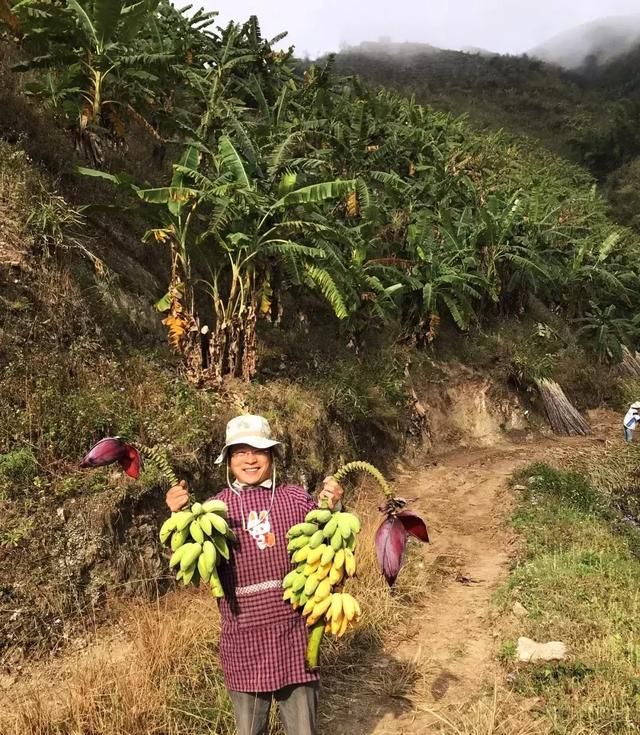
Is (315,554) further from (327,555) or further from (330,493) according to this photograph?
(330,493)

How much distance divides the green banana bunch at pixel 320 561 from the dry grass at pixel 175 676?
1.30 metres

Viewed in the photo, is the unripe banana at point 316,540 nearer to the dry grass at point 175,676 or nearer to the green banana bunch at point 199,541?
the green banana bunch at point 199,541

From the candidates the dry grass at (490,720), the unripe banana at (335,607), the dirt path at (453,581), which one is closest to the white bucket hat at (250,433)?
the unripe banana at (335,607)

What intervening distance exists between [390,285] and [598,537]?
5.84m

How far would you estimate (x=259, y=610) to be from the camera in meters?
2.27

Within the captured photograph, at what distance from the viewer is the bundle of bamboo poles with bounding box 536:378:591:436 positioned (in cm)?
1170

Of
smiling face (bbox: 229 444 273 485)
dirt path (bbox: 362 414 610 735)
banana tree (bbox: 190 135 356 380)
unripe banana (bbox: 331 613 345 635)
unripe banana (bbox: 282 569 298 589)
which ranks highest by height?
banana tree (bbox: 190 135 356 380)

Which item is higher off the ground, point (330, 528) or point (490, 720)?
point (330, 528)

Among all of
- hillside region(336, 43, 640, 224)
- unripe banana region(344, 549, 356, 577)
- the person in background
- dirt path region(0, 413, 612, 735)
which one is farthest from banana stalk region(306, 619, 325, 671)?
hillside region(336, 43, 640, 224)

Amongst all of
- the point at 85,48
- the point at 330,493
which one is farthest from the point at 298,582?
the point at 85,48

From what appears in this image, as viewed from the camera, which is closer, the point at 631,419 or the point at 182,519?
the point at 182,519

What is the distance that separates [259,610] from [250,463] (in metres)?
0.58

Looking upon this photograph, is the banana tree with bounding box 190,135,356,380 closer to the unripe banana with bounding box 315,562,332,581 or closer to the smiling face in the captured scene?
the smiling face

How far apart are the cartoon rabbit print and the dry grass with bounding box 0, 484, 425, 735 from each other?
135cm
